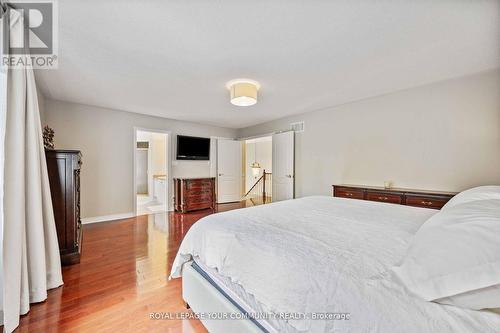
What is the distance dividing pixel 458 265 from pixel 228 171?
5693mm

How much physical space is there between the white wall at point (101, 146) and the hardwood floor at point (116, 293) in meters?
1.22

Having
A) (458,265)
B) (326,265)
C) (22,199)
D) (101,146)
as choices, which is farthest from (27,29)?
(458,265)

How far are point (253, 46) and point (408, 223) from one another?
2.02 m

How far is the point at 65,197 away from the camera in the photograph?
7.56 ft

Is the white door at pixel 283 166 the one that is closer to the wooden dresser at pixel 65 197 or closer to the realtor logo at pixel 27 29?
the wooden dresser at pixel 65 197

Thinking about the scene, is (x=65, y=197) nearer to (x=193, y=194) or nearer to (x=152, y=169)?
(x=193, y=194)

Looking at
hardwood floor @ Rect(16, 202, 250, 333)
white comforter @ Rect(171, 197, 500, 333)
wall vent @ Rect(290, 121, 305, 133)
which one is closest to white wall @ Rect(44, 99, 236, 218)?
hardwood floor @ Rect(16, 202, 250, 333)

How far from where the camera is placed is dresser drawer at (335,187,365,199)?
10.9 ft

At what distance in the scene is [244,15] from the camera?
161cm

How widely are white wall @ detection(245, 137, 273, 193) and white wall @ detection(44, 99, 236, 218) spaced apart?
4.26 m

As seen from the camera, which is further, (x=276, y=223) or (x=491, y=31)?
(x=491, y=31)

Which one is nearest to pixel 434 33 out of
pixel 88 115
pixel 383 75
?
pixel 383 75

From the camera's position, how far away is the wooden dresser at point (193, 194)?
193 inches

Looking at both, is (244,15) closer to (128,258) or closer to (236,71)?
(236,71)
